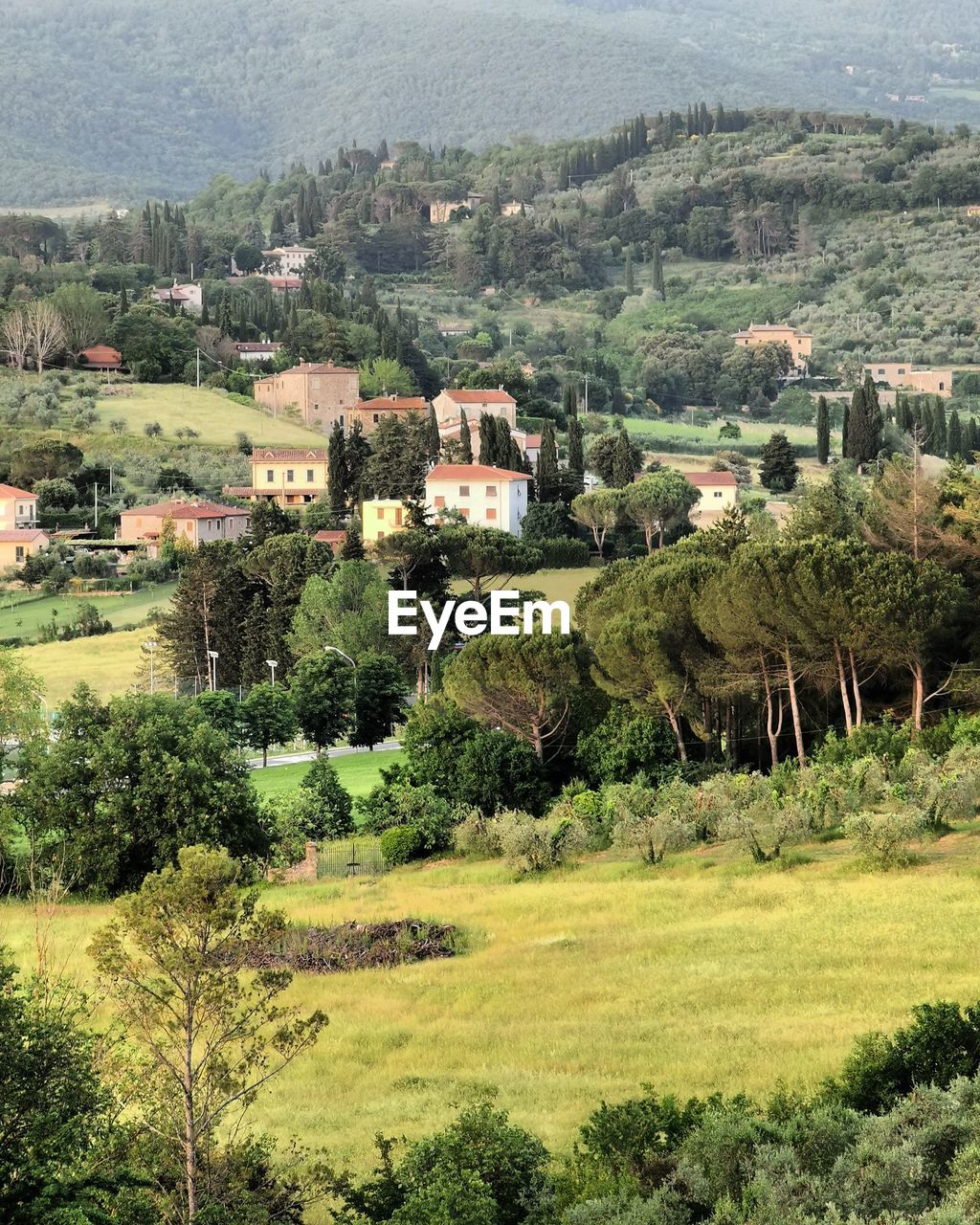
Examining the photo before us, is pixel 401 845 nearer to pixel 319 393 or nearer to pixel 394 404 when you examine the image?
pixel 394 404

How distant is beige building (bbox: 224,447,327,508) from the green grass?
125ft

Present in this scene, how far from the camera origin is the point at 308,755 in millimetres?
52312

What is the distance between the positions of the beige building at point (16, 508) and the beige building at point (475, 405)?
21584 mm

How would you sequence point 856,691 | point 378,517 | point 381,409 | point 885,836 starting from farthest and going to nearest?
point 381,409, point 378,517, point 856,691, point 885,836

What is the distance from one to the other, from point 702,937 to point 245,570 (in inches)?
1584

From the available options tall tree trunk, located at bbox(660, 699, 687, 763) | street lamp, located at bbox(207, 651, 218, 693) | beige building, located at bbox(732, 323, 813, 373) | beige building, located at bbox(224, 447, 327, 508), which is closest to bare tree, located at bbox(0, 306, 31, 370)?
beige building, located at bbox(224, 447, 327, 508)

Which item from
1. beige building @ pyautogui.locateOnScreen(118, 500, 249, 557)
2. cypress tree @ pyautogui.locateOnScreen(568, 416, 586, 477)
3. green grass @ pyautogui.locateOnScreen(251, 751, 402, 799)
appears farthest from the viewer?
cypress tree @ pyautogui.locateOnScreen(568, 416, 586, 477)

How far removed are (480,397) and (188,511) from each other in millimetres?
23104

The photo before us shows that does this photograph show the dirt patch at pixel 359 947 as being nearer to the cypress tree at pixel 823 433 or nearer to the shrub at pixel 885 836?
the shrub at pixel 885 836

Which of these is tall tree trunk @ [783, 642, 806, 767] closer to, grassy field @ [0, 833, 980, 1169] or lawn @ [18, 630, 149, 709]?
grassy field @ [0, 833, 980, 1169]

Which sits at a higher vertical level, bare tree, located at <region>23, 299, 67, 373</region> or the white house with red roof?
bare tree, located at <region>23, 299, 67, 373</region>

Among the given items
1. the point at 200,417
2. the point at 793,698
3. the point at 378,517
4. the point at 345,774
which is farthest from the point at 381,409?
the point at 793,698

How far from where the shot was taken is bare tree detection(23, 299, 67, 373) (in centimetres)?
10819

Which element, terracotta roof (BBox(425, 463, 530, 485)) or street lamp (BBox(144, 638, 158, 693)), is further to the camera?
terracotta roof (BBox(425, 463, 530, 485))
